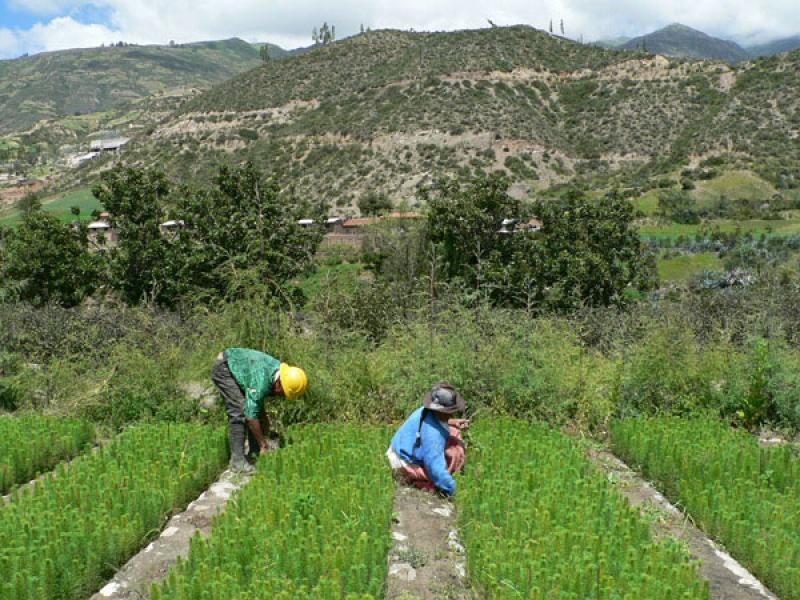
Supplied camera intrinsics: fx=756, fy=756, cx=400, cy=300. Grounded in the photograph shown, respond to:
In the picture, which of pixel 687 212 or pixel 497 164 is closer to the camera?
pixel 687 212

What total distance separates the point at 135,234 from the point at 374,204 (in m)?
38.7

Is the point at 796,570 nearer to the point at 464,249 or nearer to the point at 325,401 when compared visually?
the point at 325,401

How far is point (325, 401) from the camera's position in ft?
32.7

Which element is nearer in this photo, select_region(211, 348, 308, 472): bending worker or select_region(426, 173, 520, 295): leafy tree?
select_region(211, 348, 308, 472): bending worker

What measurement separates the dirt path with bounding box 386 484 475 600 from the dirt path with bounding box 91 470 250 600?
1.61 meters

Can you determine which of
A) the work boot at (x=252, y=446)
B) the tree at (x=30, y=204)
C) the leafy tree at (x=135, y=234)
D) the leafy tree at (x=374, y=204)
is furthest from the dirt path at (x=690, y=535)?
the leafy tree at (x=374, y=204)

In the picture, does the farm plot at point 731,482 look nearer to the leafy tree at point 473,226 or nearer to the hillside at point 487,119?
the leafy tree at point 473,226

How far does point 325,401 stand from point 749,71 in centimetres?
7975

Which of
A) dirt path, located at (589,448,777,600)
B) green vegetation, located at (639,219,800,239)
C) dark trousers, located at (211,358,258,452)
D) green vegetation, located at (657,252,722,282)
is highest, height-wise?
dark trousers, located at (211,358,258,452)

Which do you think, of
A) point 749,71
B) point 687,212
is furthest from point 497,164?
point 749,71

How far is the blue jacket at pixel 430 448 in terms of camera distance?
7.23m

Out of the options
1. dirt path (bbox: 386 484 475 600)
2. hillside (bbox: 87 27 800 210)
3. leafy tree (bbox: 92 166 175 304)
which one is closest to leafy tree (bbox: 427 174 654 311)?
leafy tree (bbox: 92 166 175 304)

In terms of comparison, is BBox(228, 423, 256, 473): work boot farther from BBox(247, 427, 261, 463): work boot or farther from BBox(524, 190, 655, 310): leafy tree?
BBox(524, 190, 655, 310): leafy tree

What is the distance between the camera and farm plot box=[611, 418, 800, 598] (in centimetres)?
567
